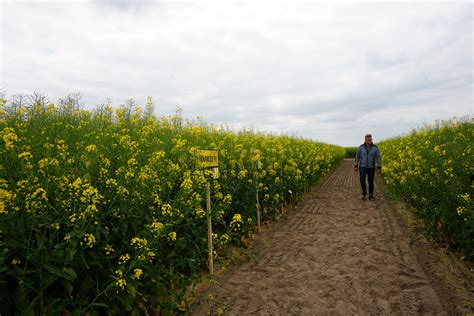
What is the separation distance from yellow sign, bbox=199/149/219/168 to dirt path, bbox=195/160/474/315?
63.6 inches

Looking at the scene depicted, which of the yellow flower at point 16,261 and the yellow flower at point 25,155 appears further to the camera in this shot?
the yellow flower at point 25,155

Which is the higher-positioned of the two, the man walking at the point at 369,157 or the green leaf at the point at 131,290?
the man walking at the point at 369,157

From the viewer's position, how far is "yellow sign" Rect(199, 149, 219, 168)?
4.40 m

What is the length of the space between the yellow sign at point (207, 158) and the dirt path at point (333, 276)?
→ 1.62 meters

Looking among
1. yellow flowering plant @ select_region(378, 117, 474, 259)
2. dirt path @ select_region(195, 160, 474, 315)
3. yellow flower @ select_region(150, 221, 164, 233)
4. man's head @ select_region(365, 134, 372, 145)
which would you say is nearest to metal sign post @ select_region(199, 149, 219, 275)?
dirt path @ select_region(195, 160, 474, 315)

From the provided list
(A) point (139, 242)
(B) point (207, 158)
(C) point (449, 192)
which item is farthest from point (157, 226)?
(C) point (449, 192)

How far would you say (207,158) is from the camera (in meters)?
4.55

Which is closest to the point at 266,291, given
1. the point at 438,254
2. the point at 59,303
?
the point at 59,303

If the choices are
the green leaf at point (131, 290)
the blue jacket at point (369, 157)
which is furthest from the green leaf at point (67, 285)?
the blue jacket at point (369, 157)

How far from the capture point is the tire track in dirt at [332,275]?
377 centimetres

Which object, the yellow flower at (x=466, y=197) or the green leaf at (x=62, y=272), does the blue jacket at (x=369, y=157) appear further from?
the green leaf at (x=62, y=272)

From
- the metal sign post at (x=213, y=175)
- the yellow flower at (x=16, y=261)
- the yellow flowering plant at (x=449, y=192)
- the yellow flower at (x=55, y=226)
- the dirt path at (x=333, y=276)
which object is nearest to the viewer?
the yellow flower at (x=16, y=261)

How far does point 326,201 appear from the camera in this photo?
404 inches

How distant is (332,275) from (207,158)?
2.43 meters
